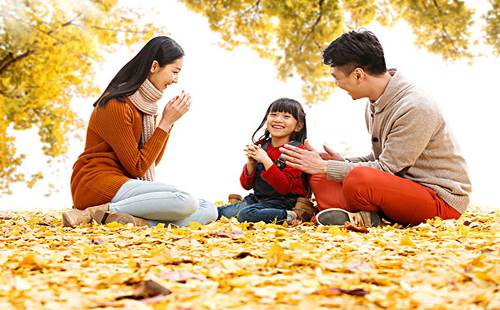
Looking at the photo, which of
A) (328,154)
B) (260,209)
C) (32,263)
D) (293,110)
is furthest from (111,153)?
(32,263)

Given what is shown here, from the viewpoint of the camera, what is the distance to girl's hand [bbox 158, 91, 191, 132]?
11.7 ft

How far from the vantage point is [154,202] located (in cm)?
338

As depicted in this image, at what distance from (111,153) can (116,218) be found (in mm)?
440

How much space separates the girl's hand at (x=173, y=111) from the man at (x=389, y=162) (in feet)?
2.38

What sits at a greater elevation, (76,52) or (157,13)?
(157,13)

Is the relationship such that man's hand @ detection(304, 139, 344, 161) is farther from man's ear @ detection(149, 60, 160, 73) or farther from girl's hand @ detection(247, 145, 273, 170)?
man's ear @ detection(149, 60, 160, 73)

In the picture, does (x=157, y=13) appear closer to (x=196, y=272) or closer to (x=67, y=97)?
(x=67, y=97)

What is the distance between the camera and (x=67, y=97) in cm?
861

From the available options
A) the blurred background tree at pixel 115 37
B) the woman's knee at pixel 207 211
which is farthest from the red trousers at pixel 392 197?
the blurred background tree at pixel 115 37

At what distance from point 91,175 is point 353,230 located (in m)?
1.67

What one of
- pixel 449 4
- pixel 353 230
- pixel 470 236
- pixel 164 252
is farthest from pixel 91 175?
pixel 449 4

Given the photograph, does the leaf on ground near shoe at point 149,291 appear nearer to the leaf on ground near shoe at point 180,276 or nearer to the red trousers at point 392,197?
the leaf on ground near shoe at point 180,276

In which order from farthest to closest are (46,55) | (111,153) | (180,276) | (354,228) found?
1. (46,55)
2. (111,153)
3. (354,228)
4. (180,276)

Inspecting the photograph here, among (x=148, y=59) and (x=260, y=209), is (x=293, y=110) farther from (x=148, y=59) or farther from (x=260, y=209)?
(x=148, y=59)
